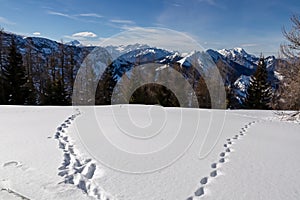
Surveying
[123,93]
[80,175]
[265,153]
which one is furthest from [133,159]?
[123,93]

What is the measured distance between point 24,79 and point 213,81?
15.1m

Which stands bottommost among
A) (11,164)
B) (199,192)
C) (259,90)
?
(199,192)

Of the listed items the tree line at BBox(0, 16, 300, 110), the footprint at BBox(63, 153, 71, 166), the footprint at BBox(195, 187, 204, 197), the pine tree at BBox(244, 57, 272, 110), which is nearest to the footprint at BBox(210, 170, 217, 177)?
the footprint at BBox(195, 187, 204, 197)

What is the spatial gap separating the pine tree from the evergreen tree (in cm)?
1931

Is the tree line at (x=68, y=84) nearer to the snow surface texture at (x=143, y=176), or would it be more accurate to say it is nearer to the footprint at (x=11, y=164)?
the snow surface texture at (x=143, y=176)

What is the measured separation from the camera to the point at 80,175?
2684 millimetres

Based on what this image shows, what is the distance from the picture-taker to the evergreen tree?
60.7ft

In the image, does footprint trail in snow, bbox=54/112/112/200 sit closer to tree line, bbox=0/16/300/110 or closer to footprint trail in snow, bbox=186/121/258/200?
footprint trail in snow, bbox=186/121/258/200

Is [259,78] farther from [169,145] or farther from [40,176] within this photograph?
[40,176]

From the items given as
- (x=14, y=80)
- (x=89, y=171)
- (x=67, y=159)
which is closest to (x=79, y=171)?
(x=89, y=171)

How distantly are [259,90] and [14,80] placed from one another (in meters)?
20.7

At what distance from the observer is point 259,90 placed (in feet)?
73.9

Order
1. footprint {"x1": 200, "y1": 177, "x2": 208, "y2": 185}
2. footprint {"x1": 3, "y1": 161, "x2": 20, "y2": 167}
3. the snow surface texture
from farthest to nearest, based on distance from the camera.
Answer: footprint {"x1": 3, "y1": 161, "x2": 20, "y2": 167}, footprint {"x1": 200, "y1": 177, "x2": 208, "y2": 185}, the snow surface texture

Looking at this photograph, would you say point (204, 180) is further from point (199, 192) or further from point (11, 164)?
point (11, 164)
